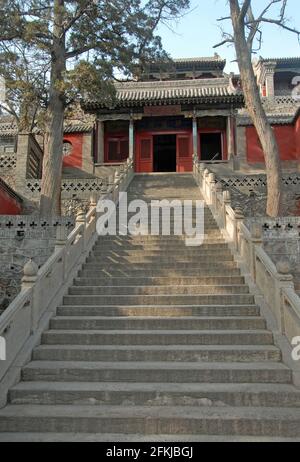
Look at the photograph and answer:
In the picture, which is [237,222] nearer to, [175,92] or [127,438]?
[127,438]

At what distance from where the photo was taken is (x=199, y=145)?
19891 mm

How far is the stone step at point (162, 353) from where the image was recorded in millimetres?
4758

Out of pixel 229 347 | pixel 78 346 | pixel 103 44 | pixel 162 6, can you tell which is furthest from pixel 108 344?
pixel 162 6

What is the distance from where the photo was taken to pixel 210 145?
798 inches

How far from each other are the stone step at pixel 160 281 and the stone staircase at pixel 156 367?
0.05 feet

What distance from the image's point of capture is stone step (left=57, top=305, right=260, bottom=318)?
5.68m

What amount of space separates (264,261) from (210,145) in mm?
15288

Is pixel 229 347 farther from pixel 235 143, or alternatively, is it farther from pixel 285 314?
pixel 235 143

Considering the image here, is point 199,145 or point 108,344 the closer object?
point 108,344

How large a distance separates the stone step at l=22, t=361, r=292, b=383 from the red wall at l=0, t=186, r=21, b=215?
8.56 meters

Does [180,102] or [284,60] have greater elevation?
[284,60]

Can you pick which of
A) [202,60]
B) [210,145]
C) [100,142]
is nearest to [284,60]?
[202,60]

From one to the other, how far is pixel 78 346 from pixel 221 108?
15.4m

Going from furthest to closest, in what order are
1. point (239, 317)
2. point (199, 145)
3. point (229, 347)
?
point (199, 145) → point (239, 317) → point (229, 347)
